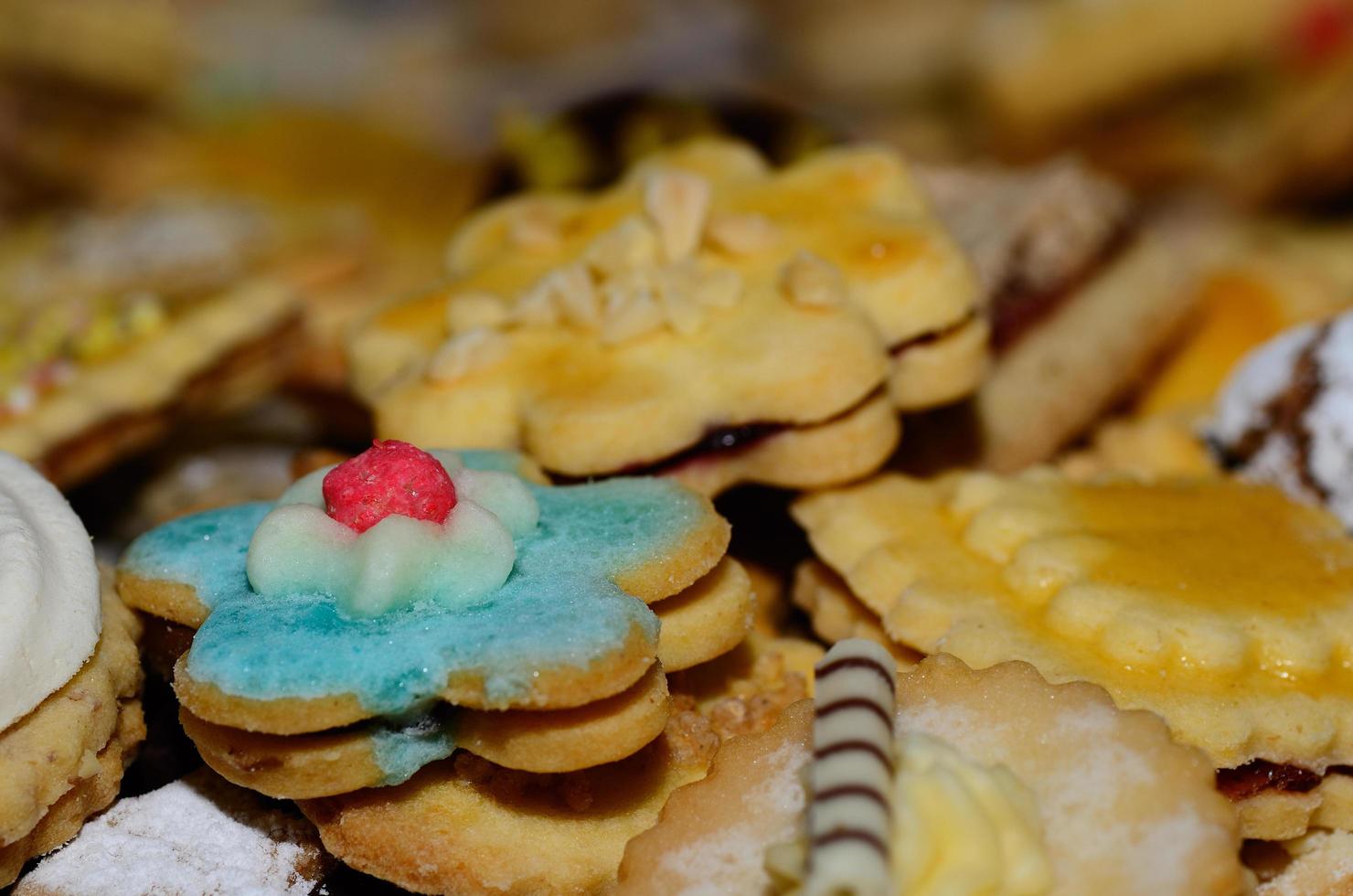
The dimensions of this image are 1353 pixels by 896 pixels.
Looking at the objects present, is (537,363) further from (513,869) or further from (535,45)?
(535,45)

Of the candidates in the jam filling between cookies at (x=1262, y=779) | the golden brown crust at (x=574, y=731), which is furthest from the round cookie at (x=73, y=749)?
the jam filling between cookies at (x=1262, y=779)

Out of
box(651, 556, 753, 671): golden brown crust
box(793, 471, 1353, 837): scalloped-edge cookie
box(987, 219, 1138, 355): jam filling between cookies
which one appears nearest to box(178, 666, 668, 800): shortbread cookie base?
box(651, 556, 753, 671): golden brown crust

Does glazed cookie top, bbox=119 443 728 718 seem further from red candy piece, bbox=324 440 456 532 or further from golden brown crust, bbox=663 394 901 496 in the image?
golden brown crust, bbox=663 394 901 496

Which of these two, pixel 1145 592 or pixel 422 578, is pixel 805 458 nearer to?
pixel 1145 592

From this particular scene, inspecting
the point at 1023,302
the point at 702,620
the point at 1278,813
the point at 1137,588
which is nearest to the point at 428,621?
the point at 702,620

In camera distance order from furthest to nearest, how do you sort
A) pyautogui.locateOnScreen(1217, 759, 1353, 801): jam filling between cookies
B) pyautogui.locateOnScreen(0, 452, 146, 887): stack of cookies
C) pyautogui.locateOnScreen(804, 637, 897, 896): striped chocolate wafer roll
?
pyautogui.locateOnScreen(1217, 759, 1353, 801): jam filling between cookies
pyautogui.locateOnScreen(0, 452, 146, 887): stack of cookies
pyautogui.locateOnScreen(804, 637, 897, 896): striped chocolate wafer roll

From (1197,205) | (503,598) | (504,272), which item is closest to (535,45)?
(1197,205)

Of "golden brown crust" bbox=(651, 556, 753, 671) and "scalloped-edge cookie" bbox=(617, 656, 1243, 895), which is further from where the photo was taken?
"golden brown crust" bbox=(651, 556, 753, 671)
